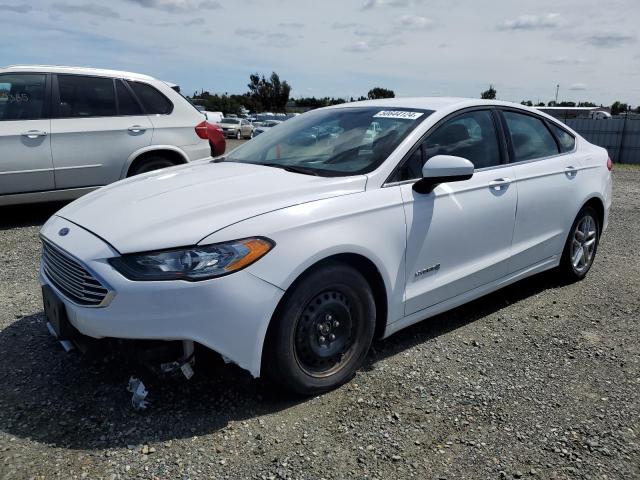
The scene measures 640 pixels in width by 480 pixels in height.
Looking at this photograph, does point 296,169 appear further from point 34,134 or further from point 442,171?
point 34,134

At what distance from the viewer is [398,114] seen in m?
3.73

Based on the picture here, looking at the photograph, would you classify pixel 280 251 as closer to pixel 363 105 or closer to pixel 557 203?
pixel 363 105

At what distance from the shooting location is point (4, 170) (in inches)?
241

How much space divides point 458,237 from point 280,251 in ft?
4.56

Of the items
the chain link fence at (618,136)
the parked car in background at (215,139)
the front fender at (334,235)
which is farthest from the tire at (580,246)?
the chain link fence at (618,136)

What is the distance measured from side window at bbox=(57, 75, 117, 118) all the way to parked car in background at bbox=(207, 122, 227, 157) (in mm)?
1192

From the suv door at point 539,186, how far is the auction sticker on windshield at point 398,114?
943mm

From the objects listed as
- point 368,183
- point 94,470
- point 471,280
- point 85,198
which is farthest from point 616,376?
point 85,198

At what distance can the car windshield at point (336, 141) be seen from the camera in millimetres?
3393

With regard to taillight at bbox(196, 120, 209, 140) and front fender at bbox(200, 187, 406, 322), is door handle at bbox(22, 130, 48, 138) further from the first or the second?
front fender at bbox(200, 187, 406, 322)

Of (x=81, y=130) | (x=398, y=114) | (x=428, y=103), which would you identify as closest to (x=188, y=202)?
(x=398, y=114)

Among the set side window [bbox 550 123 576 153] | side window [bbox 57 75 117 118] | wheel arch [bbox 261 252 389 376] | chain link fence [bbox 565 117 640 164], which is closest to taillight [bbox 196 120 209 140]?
side window [bbox 57 75 117 118]

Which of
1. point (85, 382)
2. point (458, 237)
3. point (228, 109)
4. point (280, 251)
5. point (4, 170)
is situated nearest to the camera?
point (280, 251)

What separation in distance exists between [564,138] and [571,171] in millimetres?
389
